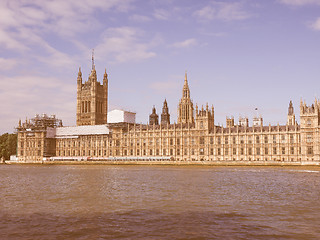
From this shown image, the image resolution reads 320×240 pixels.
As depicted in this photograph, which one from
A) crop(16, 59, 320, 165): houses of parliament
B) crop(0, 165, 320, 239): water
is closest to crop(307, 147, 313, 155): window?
crop(16, 59, 320, 165): houses of parliament

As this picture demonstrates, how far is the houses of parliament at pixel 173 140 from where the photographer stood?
12406cm

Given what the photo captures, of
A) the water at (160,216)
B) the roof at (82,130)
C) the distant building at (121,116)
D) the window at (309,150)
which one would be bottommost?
the water at (160,216)

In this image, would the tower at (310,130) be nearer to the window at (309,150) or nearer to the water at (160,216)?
the window at (309,150)

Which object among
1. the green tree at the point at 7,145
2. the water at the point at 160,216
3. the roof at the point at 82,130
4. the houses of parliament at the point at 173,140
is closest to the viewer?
the water at the point at 160,216

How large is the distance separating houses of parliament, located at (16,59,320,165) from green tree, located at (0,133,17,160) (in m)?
9.76

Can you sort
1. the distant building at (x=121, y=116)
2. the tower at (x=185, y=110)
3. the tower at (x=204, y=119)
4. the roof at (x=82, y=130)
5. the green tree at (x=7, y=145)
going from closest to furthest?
the tower at (x=204, y=119) < the roof at (x=82, y=130) < the distant building at (x=121, y=116) < the green tree at (x=7, y=145) < the tower at (x=185, y=110)

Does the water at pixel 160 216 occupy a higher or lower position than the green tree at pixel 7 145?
lower

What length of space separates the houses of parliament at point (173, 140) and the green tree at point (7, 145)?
9.76 meters

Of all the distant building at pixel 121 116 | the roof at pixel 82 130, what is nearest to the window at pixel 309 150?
the distant building at pixel 121 116

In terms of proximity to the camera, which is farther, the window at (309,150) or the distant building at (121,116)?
the distant building at (121,116)

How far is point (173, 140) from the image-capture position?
14938 cm

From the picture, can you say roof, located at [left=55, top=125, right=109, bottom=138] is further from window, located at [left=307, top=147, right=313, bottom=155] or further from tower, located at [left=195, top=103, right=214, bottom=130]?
window, located at [left=307, top=147, right=313, bottom=155]

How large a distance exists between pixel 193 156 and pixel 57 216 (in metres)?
119

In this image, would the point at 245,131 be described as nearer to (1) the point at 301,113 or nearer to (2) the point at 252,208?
(1) the point at 301,113
